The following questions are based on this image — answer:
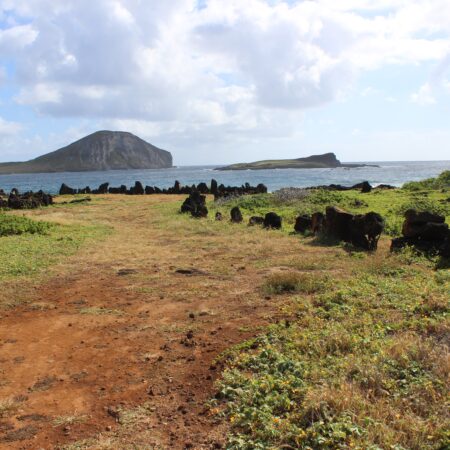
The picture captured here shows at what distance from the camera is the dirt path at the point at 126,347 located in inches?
209

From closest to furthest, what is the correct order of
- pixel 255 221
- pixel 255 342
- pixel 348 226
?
pixel 255 342 < pixel 348 226 < pixel 255 221

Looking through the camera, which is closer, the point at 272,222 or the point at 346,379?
the point at 346,379

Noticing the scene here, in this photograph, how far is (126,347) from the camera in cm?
756

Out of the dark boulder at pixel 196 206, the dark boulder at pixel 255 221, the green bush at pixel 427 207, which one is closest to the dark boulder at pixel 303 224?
the dark boulder at pixel 255 221

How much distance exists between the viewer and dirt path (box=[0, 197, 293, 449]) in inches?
209

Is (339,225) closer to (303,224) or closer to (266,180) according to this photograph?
(303,224)

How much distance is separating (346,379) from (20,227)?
17265 millimetres

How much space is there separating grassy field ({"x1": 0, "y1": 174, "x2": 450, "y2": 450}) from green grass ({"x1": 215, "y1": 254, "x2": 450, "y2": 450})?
0.07ft

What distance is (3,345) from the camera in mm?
7781

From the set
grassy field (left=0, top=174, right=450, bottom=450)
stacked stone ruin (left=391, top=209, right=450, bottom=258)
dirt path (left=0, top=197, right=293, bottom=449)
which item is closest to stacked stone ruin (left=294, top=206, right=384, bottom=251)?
grassy field (left=0, top=174, right=450, bottom=450)

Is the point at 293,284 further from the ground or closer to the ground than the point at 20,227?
closer to the ground

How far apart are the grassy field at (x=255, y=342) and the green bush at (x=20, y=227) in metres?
3.83

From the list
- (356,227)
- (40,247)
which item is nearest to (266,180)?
(356,227)

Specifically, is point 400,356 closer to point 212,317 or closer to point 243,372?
point 243,372
